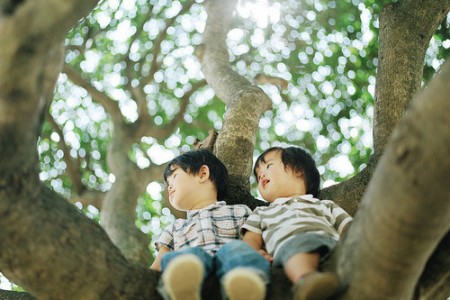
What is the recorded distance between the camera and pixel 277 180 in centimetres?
360

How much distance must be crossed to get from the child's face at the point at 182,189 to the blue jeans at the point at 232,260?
109 cm

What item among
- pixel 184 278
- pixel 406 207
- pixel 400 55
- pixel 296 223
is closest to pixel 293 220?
pixel 296 223

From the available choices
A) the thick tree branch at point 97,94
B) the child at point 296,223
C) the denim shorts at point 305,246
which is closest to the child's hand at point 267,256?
the child at point 296,223

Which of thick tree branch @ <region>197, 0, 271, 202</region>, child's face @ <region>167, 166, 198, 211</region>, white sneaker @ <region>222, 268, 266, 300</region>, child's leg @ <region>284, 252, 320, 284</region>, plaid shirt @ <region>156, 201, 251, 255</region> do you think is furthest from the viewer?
thick tree branch @ <region>197, 0, 271, 202</region>

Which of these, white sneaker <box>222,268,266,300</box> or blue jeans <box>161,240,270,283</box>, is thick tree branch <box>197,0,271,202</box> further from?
white sneaker <box>222,268,266,300</box>

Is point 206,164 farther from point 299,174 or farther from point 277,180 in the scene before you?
point 299,174

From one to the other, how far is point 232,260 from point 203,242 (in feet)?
2.81

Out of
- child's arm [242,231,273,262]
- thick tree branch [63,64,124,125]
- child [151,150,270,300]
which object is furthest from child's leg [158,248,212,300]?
thick tree branch [63,64,124,125]

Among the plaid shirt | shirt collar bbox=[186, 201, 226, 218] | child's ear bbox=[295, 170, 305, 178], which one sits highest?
child's ear bbox=[295, 170, 305, 178]

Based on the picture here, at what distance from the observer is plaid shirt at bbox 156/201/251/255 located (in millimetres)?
3248

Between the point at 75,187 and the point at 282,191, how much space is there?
566cm

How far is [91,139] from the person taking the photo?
33.1 feet

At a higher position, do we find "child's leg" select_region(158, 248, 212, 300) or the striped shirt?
the striped shirt

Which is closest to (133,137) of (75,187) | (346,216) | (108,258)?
(75,187)
